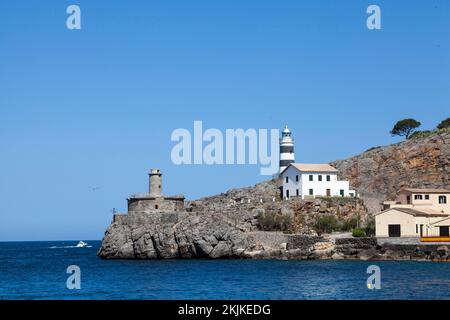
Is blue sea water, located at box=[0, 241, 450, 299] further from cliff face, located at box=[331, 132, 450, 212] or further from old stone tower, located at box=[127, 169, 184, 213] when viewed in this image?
cliff face, located at box=[331, 132, 450, 212]

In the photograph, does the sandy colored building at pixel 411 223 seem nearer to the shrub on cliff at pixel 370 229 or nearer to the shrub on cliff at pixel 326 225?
the shrub on cliff at pixel 370 229

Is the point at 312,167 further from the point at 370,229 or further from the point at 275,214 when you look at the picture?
the point at 370,229

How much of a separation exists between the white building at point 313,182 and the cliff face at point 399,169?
3.15 meters

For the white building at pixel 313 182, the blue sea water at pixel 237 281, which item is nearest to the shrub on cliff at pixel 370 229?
the blue sea water at pixel 237 281

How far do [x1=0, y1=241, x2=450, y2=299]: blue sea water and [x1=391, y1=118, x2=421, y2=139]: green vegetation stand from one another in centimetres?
5031

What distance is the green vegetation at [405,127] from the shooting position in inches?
4119

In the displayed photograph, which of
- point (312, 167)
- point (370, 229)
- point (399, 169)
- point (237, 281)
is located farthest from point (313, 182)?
point (237, 281)

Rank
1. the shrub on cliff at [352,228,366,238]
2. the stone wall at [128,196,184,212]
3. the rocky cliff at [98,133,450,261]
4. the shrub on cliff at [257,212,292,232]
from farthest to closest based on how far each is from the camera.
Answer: the stone wall at [128,196,184,212]
the shrub on cliff at [257,212,292,232]
the shrub on cliff at [352,228,366,238]
the rocky cliff at [98,133,450,261]

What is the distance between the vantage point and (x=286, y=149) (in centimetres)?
8519

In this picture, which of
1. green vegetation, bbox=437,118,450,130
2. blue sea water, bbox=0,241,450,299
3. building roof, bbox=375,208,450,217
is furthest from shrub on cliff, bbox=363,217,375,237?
green vegetation, bbox=437,118,450,130

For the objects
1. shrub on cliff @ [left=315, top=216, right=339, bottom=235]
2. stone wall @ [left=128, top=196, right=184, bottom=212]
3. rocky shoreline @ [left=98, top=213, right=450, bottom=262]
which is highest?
stone wall @ [left=128, top=196, right=184, bottom=212]

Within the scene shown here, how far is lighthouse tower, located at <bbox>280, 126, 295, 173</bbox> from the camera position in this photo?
8419cm
